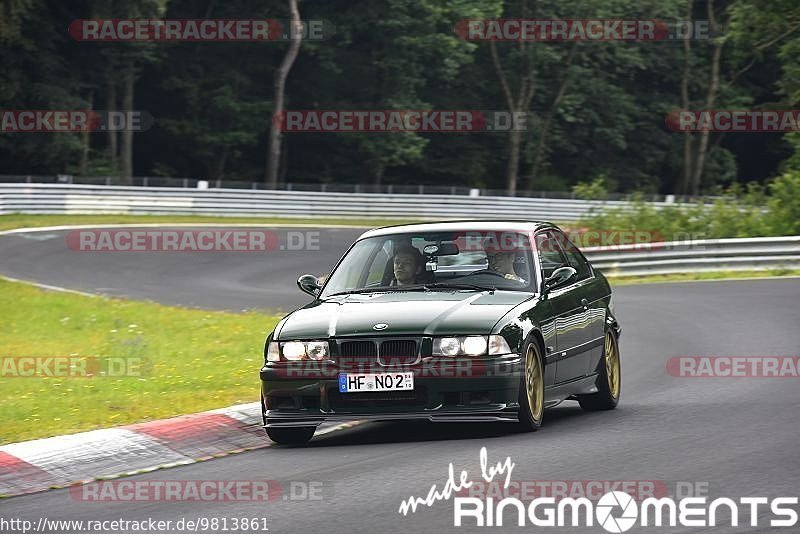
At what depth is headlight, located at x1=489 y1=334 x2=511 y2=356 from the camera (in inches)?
379

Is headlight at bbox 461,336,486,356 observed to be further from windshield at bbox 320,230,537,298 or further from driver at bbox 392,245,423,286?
driver at bbox 392,245,423,286

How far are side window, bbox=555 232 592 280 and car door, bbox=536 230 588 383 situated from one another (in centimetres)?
24

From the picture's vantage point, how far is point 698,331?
1722 centimetres

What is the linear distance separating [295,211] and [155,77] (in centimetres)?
1381

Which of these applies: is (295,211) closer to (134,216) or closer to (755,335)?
(134,216)

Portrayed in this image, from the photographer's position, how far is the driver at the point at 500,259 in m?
10.8

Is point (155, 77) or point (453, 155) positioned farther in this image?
point (453, 155)

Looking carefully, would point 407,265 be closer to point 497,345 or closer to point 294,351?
point 294,351

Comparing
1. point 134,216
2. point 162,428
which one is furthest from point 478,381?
point 134,216

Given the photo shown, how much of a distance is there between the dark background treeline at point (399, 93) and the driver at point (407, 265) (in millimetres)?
37365

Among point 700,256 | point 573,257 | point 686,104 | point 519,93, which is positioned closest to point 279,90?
point 519,93

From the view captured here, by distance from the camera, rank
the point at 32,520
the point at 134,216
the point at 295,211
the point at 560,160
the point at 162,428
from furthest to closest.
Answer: the point at 560,160, the point at 295,211, the point at 134,216, the point at 162,428, the point at 32,520

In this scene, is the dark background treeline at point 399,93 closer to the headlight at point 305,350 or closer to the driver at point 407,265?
the driver at point 407,265

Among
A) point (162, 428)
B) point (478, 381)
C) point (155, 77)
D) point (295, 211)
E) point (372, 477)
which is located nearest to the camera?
point (372, 477)
